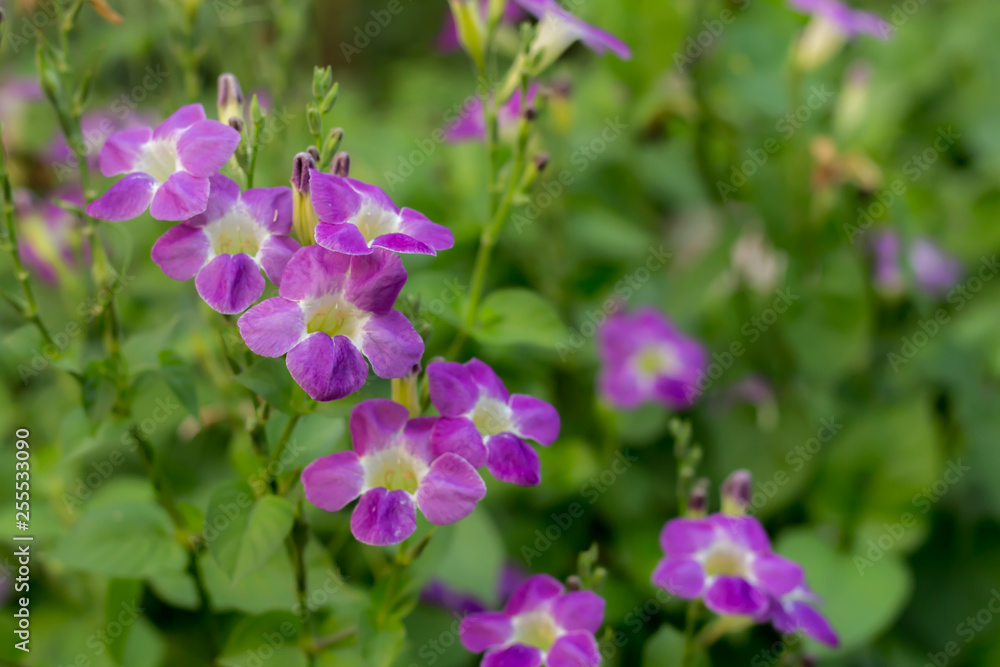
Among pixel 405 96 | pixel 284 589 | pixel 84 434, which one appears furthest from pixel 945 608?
pixel 405 96

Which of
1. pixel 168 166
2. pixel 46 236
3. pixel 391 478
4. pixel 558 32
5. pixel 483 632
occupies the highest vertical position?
pixel 558 32

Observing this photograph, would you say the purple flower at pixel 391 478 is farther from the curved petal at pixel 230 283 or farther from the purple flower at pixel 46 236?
the purple flower at pixel 46 236

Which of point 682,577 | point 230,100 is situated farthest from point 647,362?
point 230,100

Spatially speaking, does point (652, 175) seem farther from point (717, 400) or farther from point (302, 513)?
point (302, 513)

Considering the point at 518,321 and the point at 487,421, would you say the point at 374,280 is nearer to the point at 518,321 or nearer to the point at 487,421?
the point at 487,421

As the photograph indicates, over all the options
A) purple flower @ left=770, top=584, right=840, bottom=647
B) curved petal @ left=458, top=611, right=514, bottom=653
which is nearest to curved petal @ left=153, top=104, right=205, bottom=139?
curved petal @ left=458, top=611, right=514, bottom=653

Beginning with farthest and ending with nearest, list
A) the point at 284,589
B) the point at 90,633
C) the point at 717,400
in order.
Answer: the point at 717,400 < the point at 90,633 < the point at 284,589

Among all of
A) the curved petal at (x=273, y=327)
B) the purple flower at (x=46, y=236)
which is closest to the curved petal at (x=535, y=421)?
the curved petal at (x=273, y=327)

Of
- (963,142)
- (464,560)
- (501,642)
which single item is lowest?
(464,560)
